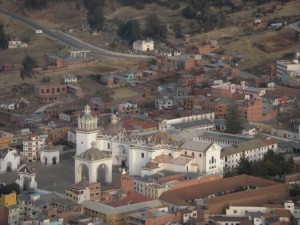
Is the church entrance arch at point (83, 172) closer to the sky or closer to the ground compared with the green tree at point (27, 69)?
closer to the ground

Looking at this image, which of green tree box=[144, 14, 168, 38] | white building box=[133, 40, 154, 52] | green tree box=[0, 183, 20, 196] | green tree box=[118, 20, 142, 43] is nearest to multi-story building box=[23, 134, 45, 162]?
green tree box=[0, 183, 20, 196]

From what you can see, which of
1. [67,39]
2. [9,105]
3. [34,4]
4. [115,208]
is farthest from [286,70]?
[115,208]

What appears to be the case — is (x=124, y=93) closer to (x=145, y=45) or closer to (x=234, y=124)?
(x=145, y=45)

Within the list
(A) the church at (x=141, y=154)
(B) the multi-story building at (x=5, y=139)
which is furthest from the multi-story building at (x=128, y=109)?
(A) the church at (x=141, y=154)

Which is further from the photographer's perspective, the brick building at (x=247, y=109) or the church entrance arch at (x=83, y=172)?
the brick building at (x=247, y=109)

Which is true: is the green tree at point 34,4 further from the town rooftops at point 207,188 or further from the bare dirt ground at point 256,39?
the town rooftops at point 207,188

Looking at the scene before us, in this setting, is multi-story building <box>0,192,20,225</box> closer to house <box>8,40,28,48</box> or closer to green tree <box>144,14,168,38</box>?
house <box>8,40,28,48</box>

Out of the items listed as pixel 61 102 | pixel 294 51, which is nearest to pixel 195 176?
pixel 61 102

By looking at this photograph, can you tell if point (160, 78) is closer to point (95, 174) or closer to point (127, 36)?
point (127, 36)

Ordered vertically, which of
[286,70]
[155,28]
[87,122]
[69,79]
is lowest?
[69,79]
